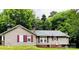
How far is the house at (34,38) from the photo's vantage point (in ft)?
71.1

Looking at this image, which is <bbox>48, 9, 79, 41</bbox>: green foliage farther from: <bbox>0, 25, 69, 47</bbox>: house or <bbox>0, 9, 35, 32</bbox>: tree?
<bbox>0, 9, 35, 32</bbox>: tree

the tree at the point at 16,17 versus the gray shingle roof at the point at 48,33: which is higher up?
the tree at the point at 16,17

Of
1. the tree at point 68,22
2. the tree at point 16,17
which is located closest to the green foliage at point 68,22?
the tree at point 68,22

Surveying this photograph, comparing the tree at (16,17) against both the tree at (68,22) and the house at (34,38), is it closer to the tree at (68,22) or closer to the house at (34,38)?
the house at (34,38)

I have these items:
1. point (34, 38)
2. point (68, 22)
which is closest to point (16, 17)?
point (34, 38)

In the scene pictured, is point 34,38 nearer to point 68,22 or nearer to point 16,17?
point 16,17

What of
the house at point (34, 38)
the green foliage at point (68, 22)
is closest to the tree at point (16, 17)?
the house at point (34, 38)

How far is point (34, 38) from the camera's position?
2172 cm

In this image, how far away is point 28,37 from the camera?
2170 cm

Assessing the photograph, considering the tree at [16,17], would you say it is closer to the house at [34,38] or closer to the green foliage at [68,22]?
the house at [34,38]
